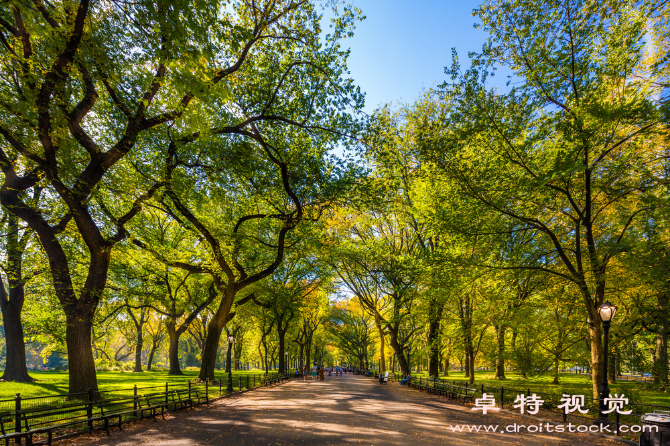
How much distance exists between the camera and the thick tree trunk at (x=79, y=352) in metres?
10.5

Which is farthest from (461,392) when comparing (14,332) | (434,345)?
(14,332)

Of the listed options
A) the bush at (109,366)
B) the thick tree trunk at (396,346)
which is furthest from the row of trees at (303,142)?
the bush at (109,366)

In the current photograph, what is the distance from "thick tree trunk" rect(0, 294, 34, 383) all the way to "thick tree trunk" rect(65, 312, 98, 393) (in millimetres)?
11846

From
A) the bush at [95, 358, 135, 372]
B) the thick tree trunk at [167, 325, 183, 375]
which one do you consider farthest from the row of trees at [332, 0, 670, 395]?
the bush at [95, 358, 135, 372]

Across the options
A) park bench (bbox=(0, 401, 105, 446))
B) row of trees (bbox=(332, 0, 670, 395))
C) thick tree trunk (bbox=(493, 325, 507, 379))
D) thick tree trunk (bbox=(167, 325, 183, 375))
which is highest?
row of trees (bbox=(332, 0, 670, 395))

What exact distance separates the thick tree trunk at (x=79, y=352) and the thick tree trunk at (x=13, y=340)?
11846mm

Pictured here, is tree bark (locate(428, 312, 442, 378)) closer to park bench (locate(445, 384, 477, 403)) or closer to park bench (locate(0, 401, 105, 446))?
park bench (locate(445, 384, 477, 403))

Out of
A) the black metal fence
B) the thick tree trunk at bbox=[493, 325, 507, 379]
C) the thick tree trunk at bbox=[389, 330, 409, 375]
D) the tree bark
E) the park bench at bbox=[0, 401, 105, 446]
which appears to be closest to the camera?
the park bench at bbox=[0, 401, 105, 446]

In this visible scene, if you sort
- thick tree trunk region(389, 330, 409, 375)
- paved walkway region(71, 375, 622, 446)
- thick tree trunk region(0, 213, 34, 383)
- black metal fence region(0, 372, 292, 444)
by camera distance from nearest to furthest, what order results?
black metal fence region(0, 372, 292, 444)
paved walkway region(71, 375, 622, 446)
thick tree trunk region(0, 213, 34, 383)
thick tree trunk region(389, 330, 409, 375)

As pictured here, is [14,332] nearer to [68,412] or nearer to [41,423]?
[68,412]

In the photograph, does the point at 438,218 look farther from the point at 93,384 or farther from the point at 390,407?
the point at 93,384

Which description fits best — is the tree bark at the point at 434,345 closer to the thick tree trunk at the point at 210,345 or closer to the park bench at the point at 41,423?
the thick tree trunk at the point at 210,345

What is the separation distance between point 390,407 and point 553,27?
1571 cm

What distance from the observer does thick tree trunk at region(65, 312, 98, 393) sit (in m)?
10.5
